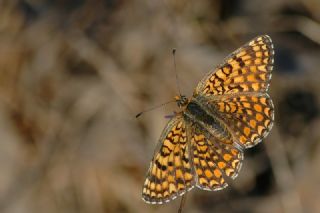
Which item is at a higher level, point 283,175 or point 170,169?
point 170,169

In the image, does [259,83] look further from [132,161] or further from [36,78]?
[36,78]

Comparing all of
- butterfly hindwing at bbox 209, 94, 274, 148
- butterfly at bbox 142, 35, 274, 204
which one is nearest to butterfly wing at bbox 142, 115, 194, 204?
butterfly at bbox 142, 35, 274, 204

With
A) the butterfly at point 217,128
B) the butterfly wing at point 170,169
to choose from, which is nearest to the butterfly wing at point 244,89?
the butterfly at point 217,128

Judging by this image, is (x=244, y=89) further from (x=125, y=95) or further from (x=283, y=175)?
(x=125, y=95)

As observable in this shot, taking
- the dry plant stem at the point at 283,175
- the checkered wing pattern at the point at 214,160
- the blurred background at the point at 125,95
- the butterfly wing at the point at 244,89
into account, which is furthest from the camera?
the blurred background at the point at 125,95

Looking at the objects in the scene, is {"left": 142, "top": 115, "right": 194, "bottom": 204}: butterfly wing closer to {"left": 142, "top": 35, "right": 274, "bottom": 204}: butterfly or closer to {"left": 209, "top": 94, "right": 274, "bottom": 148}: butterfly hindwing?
{"left": 142, "top": 35, "right": 274, "bottom": 204}: butterfly

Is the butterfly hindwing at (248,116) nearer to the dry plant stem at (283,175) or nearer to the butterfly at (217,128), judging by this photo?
the butterfly at (217,128)

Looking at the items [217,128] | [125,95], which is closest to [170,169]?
[217,128]
